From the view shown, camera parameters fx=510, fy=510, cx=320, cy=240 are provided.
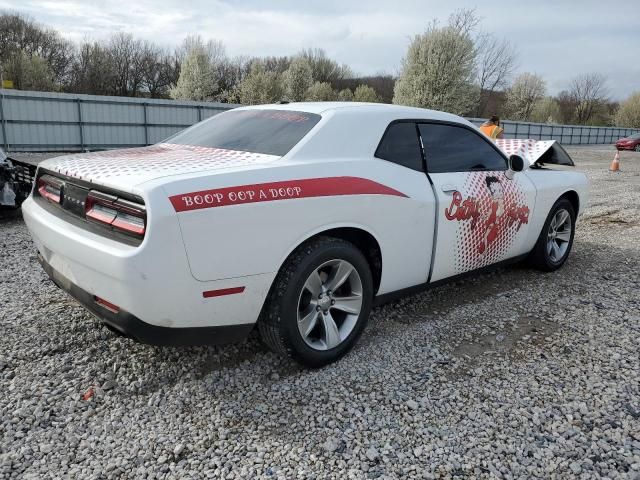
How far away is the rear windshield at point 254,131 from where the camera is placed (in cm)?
309

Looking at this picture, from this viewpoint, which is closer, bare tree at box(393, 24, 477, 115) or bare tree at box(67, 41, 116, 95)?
bare tree at box(393, 24, 477, 115)

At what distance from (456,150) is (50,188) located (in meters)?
2.77

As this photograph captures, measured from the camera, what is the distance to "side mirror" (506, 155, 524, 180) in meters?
4.18

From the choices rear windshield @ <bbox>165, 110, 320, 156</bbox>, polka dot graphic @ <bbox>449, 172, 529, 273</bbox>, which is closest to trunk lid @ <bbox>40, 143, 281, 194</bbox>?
rear windshield @ <bbox>165, 110, 320, 156</bbox>

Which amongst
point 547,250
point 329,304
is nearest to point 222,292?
point 329,304

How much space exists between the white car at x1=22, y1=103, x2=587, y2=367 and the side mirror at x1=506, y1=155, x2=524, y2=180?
1 centimetres

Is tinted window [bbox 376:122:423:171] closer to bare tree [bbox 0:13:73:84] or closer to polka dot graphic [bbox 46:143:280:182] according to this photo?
polka dot graphic [bbox 46:143:280:182]

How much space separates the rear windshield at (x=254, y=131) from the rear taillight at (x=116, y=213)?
908 mm

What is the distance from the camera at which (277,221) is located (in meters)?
2.58

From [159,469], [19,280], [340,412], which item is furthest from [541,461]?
[19,280]

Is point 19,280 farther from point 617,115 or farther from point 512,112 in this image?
point 617,115

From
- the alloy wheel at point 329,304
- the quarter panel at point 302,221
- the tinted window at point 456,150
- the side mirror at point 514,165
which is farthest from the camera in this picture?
the side mirror at point 514,165

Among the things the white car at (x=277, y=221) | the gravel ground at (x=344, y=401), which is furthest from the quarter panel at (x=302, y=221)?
the gravel ground at (x=344, y=401)

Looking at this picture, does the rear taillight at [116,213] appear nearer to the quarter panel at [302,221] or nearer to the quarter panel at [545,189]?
the quarter panel at [302,221]
